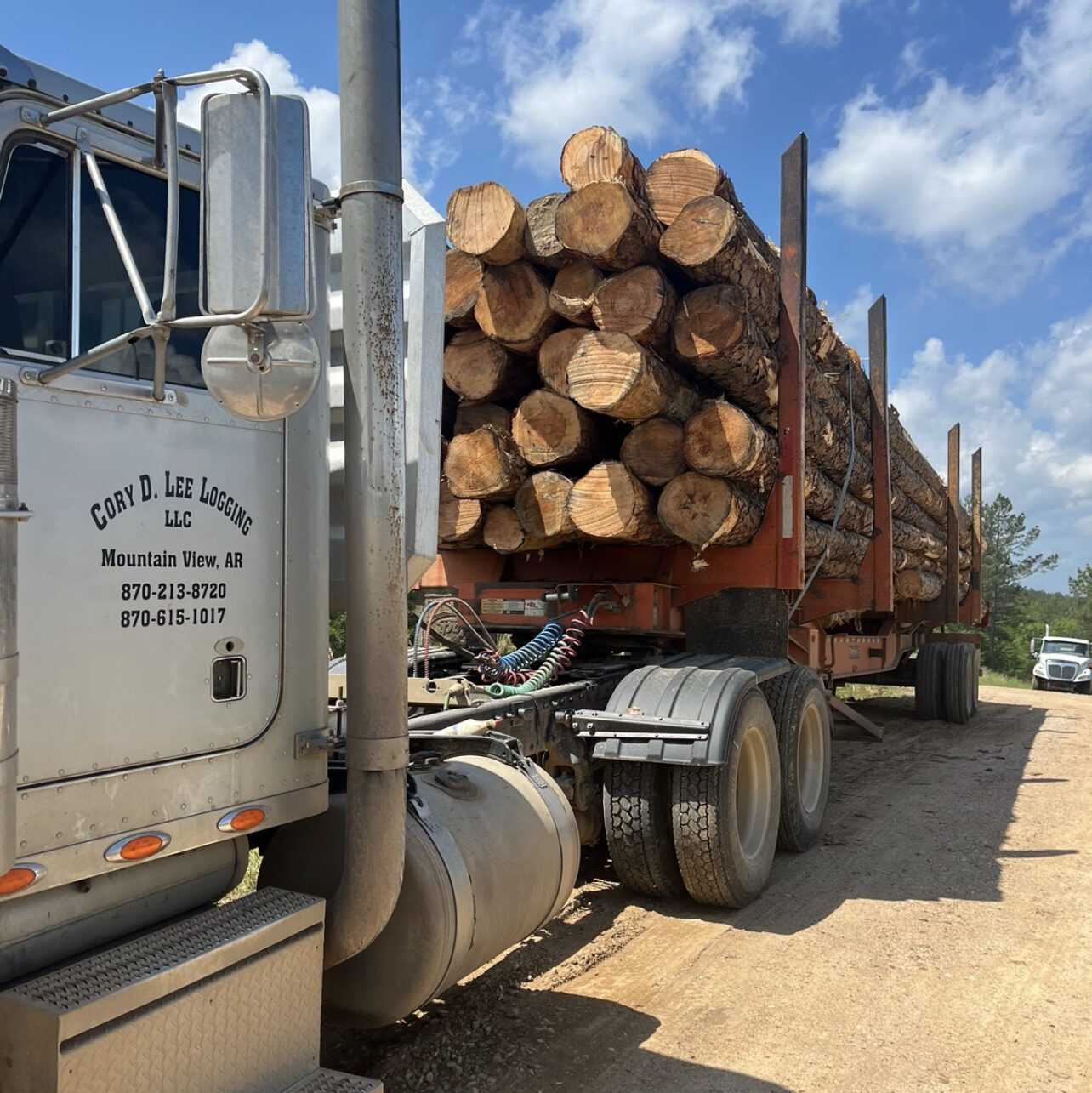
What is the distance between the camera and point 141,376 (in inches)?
93.7

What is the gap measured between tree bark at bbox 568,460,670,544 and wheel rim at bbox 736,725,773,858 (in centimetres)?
129

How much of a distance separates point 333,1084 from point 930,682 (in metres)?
12.1

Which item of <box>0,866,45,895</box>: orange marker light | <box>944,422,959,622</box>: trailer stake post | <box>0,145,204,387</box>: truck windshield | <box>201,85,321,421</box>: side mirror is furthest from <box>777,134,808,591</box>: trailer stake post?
<box>944,422,959,622</box>: trailer stake post

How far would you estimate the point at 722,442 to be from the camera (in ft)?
18.4

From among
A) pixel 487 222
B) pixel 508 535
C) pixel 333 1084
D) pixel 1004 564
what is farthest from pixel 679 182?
pixel 1004 564

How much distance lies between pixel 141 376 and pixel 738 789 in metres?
4.07

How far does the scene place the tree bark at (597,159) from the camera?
17.6ft

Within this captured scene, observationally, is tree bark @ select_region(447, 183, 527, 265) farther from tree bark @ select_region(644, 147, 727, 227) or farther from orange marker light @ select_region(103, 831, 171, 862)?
orange marker light @ select_region(103, 831, 171, 862)

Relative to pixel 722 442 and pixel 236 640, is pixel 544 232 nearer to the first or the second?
pixel 722 442

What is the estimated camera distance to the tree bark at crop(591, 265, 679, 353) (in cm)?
541

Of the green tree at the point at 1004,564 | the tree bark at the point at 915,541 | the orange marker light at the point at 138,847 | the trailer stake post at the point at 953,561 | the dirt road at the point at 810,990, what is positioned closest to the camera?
the orange marker light at the point at 138,847

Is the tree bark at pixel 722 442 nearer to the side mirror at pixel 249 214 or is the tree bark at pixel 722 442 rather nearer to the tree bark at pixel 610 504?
the tree bark at pixel 610 504

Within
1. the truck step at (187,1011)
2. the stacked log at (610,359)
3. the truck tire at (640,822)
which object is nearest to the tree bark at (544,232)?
the stacked log at (610,359)

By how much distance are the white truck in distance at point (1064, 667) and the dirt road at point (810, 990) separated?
1915 centimetres
